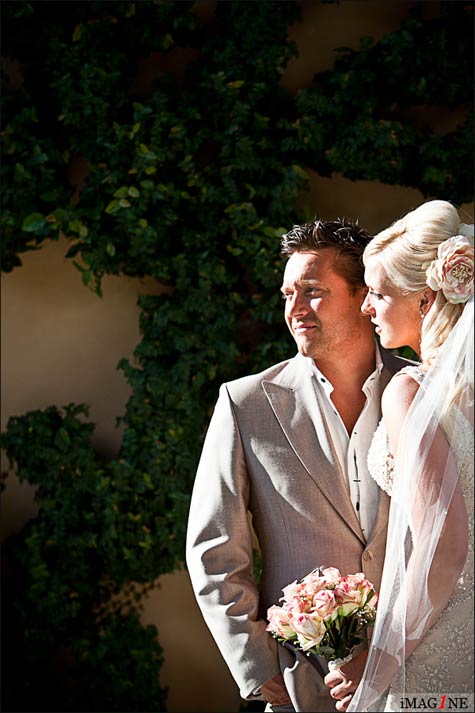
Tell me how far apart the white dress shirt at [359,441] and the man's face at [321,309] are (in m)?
0.10

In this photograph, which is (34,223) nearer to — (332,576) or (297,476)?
(297,476)

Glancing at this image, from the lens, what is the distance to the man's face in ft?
8.36

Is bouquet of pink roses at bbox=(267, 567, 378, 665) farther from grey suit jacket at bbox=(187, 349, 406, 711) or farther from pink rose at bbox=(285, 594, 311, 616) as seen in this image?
grey suit jacket at bbox=(187, 349, 406, 711)

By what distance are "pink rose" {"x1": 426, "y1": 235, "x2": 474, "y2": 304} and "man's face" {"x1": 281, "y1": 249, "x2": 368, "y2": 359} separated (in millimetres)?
636

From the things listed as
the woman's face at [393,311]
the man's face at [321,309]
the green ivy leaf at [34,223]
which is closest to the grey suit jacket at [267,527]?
the man's face at [321,309]

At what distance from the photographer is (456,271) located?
1.91 m

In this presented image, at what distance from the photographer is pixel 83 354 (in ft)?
14.3

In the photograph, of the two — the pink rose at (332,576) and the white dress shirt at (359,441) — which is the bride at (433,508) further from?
the white dress shirt at (359,441)

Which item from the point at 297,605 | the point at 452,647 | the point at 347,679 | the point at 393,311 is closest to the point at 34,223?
the point at 393,311

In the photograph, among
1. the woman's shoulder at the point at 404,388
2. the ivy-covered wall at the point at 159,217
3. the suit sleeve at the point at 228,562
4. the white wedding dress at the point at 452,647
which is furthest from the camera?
the ivy-covered wall at the point at 159,217

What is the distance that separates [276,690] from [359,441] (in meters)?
0.69

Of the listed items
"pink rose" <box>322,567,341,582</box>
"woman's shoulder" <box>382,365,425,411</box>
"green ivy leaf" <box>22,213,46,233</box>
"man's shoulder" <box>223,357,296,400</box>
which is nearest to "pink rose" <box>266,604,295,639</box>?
"pink rose" <box>322,567,341,582</box>

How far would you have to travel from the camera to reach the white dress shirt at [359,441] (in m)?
2.49

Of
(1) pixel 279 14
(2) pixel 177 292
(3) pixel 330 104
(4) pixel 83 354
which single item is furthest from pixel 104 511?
(1) pixel 279 14
